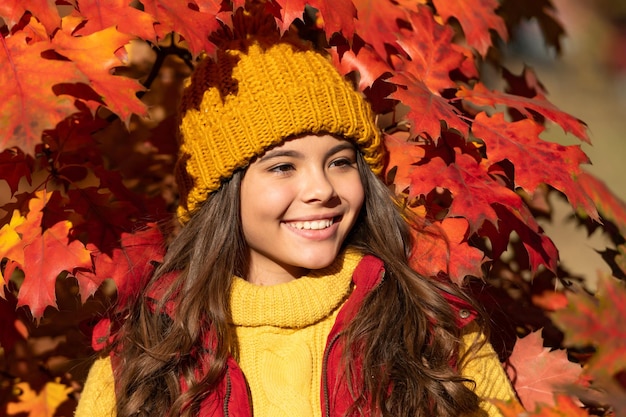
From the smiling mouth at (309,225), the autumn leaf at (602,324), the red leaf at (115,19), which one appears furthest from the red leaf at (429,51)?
the autumn leaf at (602,324)

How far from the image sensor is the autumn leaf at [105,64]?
2.02m

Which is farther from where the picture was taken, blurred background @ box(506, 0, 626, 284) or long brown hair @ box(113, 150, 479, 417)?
blurred background @ box(506, 0, 626, 284)

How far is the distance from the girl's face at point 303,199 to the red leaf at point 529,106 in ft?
1.31

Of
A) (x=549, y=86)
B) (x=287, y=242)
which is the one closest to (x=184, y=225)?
(x=287, y=242)

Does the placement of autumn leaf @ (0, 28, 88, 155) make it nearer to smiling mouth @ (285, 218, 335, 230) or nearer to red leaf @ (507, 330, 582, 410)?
smiling mouth @ (285, 218, 335, 230)

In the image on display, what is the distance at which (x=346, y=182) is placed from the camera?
2.41m

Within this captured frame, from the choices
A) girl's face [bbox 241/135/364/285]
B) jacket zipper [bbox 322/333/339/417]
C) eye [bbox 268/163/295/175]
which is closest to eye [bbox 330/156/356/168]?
girl's face [bbox 241/135/364/285]

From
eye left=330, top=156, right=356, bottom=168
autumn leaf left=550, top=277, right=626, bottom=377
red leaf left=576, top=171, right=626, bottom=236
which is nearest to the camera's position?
autumn leaf left=550, top=277, right=626, bottom=377

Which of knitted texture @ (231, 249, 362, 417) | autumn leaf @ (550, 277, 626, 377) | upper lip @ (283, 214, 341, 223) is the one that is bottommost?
A: knitted texture @ (231, 249, 362, 417)

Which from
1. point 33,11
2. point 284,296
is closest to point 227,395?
point 284,296

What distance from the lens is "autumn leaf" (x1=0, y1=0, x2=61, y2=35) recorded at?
1974 millimetres

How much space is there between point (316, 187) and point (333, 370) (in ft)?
1.69

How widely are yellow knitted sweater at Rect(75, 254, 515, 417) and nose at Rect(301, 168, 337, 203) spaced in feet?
0.92

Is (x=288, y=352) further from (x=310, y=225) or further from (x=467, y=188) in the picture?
(x=467, y=188)
